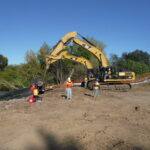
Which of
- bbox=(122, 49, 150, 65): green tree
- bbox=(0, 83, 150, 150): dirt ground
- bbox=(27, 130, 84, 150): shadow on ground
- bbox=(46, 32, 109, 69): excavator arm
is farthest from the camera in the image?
bbox=(122, 49, 150, 65): green tree

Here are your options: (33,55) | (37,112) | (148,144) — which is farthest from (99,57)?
(33,55)

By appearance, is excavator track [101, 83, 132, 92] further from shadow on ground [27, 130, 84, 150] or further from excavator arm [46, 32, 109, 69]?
shadow on ground [27, 130, 84, 150]

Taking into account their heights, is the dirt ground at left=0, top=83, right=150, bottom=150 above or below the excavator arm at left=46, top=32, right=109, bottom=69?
below

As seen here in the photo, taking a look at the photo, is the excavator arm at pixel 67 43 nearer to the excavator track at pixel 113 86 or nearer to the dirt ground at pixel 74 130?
the excavator track at pixel 113 86

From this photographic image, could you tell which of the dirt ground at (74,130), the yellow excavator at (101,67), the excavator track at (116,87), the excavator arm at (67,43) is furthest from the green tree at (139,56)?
the dirt ground at (74,130)

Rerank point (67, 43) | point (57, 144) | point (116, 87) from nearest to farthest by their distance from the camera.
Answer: point (57, 144) → point (67, 43) → point (116, 87)

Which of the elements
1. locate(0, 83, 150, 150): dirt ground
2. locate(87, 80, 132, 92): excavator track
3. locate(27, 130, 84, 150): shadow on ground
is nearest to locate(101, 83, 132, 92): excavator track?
locate(87, 80, 132, 92): excavator track

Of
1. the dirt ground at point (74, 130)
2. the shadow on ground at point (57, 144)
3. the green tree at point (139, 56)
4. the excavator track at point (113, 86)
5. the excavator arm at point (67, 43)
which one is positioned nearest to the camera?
the shadow on ground at point (57, 144)

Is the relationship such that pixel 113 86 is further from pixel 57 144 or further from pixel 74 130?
pixel 57 144

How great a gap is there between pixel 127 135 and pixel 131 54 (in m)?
60.0

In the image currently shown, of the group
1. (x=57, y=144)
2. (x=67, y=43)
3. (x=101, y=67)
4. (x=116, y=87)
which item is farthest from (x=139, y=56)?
(x=57, y=144)

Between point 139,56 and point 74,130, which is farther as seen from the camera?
point 139,56

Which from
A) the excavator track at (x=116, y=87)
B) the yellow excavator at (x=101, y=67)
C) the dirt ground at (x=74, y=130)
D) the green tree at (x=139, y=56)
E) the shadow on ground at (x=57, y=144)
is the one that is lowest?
the shadow on ground at (x=57, y=144)

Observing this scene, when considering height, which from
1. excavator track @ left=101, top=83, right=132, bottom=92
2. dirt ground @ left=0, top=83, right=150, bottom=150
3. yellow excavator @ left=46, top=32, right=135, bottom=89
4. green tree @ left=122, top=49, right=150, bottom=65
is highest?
green tree @ left=122, top=49, right=150, bottom=65
